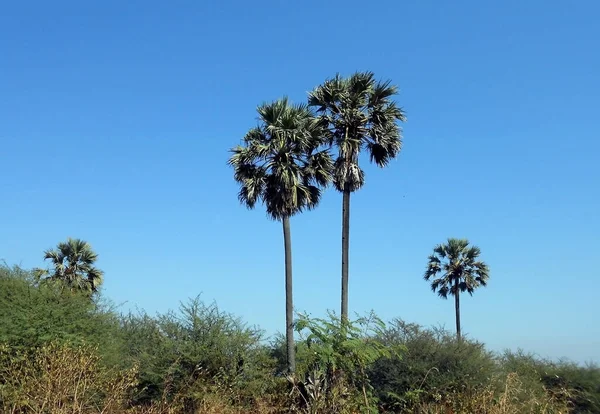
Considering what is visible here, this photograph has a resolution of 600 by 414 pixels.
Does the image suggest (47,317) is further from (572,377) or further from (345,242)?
(572,377)

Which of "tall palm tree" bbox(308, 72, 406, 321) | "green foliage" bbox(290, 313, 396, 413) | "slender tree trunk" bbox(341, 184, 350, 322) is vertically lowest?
"green foliage" bbox(290, 313, 396, 413)

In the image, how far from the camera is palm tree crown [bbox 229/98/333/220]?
30.8 metres

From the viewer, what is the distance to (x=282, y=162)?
31062 millimetres

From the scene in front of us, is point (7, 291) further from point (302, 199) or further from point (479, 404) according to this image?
point (479, 404)

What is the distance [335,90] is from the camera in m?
31.8

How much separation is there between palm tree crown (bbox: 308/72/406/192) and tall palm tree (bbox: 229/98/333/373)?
940 mm

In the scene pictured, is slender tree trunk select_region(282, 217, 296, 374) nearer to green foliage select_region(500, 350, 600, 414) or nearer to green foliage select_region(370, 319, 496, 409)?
green foliage select_region(370, 319, 496, 409)

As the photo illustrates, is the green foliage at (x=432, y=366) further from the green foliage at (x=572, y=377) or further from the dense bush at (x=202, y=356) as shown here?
the green foliage at (x=572, y=377)

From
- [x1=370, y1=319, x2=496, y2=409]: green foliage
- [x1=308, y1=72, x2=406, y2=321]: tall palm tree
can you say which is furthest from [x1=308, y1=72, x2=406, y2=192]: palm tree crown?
[x1=370, y1=319, x2=496, y2=409]: green foliage

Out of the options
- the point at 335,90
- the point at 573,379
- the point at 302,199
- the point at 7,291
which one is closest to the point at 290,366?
the point at 302,199

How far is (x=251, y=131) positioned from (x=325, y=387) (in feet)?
66.3

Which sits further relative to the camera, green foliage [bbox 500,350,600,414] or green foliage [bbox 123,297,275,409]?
green foliage [bbox 500,350,600,414]

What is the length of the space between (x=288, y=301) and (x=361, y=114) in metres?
9.86

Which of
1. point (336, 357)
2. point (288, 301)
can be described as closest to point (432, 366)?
point (288, 301)
